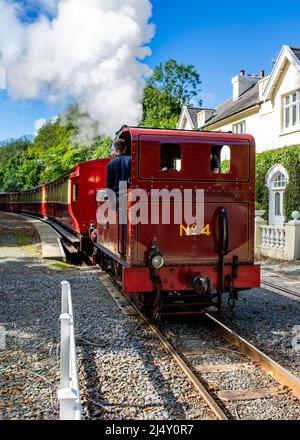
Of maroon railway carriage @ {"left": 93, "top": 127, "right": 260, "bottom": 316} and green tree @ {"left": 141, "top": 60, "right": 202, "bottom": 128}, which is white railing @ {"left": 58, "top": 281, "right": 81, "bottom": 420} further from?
green tree @ {"left": 141, "top": 60, "right": 202, "bottom": 128}

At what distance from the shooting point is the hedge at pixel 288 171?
17.1 metres

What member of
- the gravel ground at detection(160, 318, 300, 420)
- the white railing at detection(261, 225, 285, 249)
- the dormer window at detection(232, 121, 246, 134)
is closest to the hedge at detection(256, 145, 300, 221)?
the white railing at detection(261, 225, 285, 249)

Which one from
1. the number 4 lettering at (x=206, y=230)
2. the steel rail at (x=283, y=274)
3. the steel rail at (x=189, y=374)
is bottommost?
the steel rail at (x=283, y=274)

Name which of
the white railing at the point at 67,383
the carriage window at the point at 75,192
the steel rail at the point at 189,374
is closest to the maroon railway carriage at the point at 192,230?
the steel rail at the point at 189,374

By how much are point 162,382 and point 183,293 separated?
2717 mm

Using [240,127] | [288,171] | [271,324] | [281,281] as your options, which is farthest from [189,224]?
[240,127]

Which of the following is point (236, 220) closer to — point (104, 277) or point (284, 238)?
point (104, 277)

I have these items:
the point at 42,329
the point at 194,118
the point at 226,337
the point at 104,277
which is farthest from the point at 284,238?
the point at 194,118

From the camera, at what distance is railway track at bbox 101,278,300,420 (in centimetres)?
418

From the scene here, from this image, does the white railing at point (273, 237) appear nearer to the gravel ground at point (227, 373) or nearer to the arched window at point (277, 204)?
the arched window at point (277, 204)

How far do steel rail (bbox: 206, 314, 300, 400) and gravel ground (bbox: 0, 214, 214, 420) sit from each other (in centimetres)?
93

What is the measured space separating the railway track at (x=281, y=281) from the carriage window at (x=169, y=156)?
3790 mm

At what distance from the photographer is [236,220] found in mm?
6484

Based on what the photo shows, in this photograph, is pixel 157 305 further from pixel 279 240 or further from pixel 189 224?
pixel 279 240
